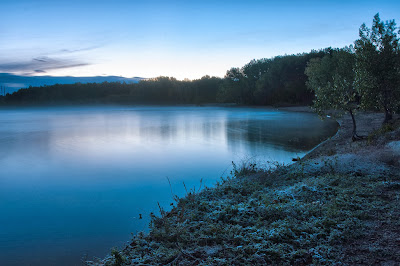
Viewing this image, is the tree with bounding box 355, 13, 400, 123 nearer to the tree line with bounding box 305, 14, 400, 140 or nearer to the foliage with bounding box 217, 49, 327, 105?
the tree line with bounding box 305, 14, 400, 140

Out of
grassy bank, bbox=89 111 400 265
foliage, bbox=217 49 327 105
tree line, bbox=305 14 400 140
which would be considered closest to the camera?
A: grassy bank, bbox=89 111 400 265

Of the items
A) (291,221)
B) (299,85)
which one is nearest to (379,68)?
(291,221)

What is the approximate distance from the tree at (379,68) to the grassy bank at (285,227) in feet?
29.7

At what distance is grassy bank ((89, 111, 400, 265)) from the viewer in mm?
3721

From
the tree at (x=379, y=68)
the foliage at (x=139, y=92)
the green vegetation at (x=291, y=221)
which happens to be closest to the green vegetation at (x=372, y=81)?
the tree at (x=379, y=68)

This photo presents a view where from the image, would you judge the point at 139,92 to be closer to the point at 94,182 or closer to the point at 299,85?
the point at 299,85

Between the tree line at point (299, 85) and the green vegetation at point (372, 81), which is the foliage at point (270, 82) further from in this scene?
the green vegetation at point (372, 81)

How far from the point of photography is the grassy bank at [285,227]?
3721 millimetres

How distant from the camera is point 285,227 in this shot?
4.38 metres

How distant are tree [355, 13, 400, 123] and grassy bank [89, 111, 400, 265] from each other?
356 inches

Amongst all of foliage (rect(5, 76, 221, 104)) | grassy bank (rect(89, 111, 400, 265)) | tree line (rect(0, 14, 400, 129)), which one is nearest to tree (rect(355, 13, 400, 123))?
tree line (rect(0, 14, 400, 129))

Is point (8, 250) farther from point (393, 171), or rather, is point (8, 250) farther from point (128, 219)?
point (393, 171)

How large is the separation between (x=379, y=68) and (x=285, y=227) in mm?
14359

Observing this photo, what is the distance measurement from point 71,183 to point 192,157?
6.04 m
